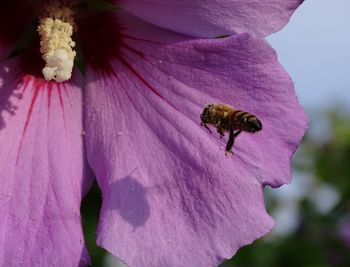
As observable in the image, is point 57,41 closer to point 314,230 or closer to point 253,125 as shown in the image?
point 253,125

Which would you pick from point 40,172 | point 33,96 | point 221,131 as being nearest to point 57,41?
point 33,96

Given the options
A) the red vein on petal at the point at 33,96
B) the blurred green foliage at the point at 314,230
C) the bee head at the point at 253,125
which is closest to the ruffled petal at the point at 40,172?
the red vein on petal at the point at 33,96

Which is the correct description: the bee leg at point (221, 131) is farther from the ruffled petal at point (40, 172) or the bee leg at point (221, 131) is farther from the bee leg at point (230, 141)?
the ruffled petal at point (40, 172)

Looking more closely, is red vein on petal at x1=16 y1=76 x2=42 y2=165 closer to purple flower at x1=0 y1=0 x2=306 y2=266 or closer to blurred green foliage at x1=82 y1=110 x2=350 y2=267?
purple flower at x1=0 y1=0 x2=306 y2=266

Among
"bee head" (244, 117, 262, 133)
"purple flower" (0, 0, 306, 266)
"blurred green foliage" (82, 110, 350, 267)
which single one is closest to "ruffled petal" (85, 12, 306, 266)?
"purple flower" (0, 0, 306, 266)

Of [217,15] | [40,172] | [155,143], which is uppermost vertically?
[217,15]

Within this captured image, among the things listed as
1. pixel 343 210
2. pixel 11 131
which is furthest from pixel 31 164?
pixel 343 210
